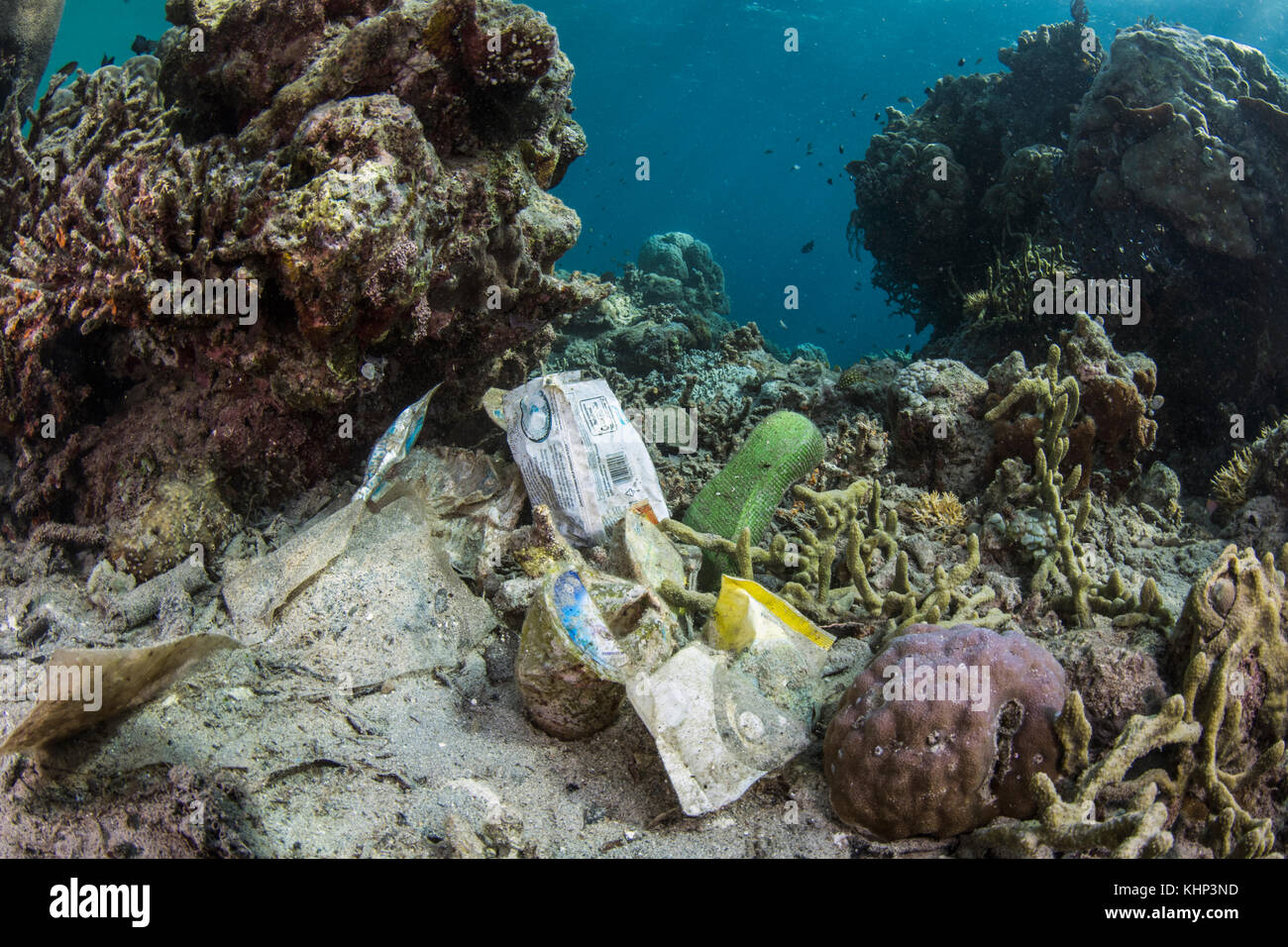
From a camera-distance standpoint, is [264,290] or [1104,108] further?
[1104,108]

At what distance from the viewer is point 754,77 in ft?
230

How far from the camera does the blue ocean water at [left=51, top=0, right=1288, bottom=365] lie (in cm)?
4209

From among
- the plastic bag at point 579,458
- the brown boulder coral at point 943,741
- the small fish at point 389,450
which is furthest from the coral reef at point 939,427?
the small fish at point 389,450

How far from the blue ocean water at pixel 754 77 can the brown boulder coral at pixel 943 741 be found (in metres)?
11.7

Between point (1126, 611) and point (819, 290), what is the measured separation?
127281 mm

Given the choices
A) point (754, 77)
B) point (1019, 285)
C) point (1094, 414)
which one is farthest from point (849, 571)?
point (754, 77)

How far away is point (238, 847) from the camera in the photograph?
180 cm

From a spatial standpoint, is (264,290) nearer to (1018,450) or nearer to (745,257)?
(1018,450)

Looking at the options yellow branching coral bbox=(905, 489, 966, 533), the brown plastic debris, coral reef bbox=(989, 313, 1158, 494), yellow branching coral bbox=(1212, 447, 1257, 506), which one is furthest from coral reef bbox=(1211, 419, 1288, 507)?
the brown plastic debris

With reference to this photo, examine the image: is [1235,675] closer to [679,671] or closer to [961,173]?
[679,671]

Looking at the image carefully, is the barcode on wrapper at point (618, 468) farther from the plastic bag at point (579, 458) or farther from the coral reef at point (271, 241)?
the coral reef at point (271, 241)
